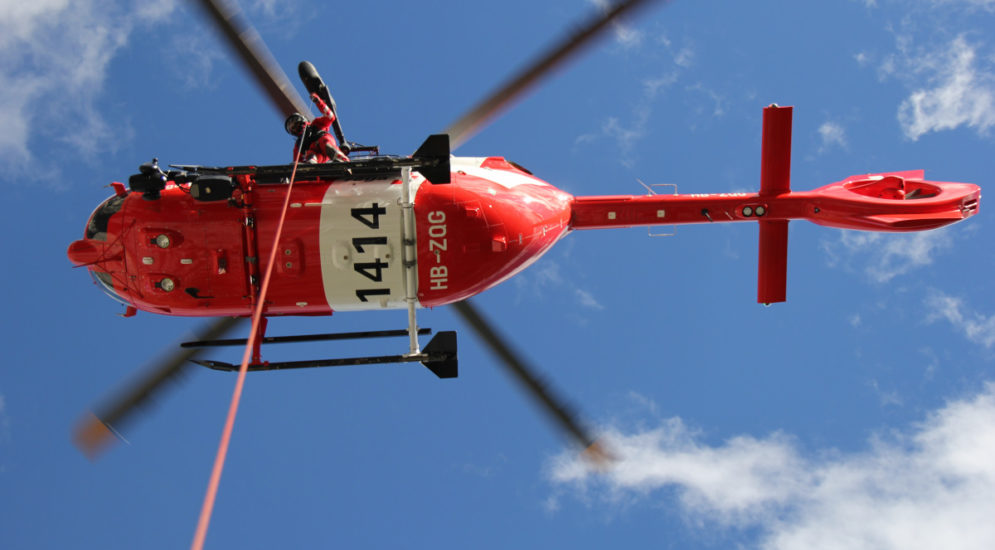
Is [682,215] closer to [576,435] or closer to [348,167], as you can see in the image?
[576,435]

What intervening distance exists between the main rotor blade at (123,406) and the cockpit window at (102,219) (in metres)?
2.04

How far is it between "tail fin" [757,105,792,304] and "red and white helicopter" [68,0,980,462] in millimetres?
3780

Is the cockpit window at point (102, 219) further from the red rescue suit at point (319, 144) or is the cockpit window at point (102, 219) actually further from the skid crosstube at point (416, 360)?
the red rescue suit at point (319, 144)

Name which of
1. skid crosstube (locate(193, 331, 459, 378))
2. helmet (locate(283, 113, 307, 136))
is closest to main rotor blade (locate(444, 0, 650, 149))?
helmet (locate(283, 113, 307, 136))

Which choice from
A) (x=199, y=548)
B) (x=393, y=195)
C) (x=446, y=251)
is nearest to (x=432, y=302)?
(x=446, y=251)

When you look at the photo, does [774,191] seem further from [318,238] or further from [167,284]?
[167,284]

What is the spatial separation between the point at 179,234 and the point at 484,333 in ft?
15.3

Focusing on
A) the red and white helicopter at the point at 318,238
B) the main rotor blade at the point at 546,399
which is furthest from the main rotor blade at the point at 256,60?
the main rotor blade at the point at 546,399

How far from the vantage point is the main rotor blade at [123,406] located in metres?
10.8

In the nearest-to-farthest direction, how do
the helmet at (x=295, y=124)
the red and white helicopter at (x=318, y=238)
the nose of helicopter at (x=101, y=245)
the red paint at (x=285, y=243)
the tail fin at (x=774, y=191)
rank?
the red and white helicopter at (x=318, y=238) → the red paint at (x=285, y=243) → the nose of helicopter at (x=101, y=245) → the helmet at (x=295, y=124) → the tail fin at (x=774, y=191)

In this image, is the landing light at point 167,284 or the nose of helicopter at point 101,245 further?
the nose of helicopter at point 101,245

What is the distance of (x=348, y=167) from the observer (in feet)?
33.9

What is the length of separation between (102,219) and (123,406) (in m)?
2.78

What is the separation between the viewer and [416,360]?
34.2 ft
